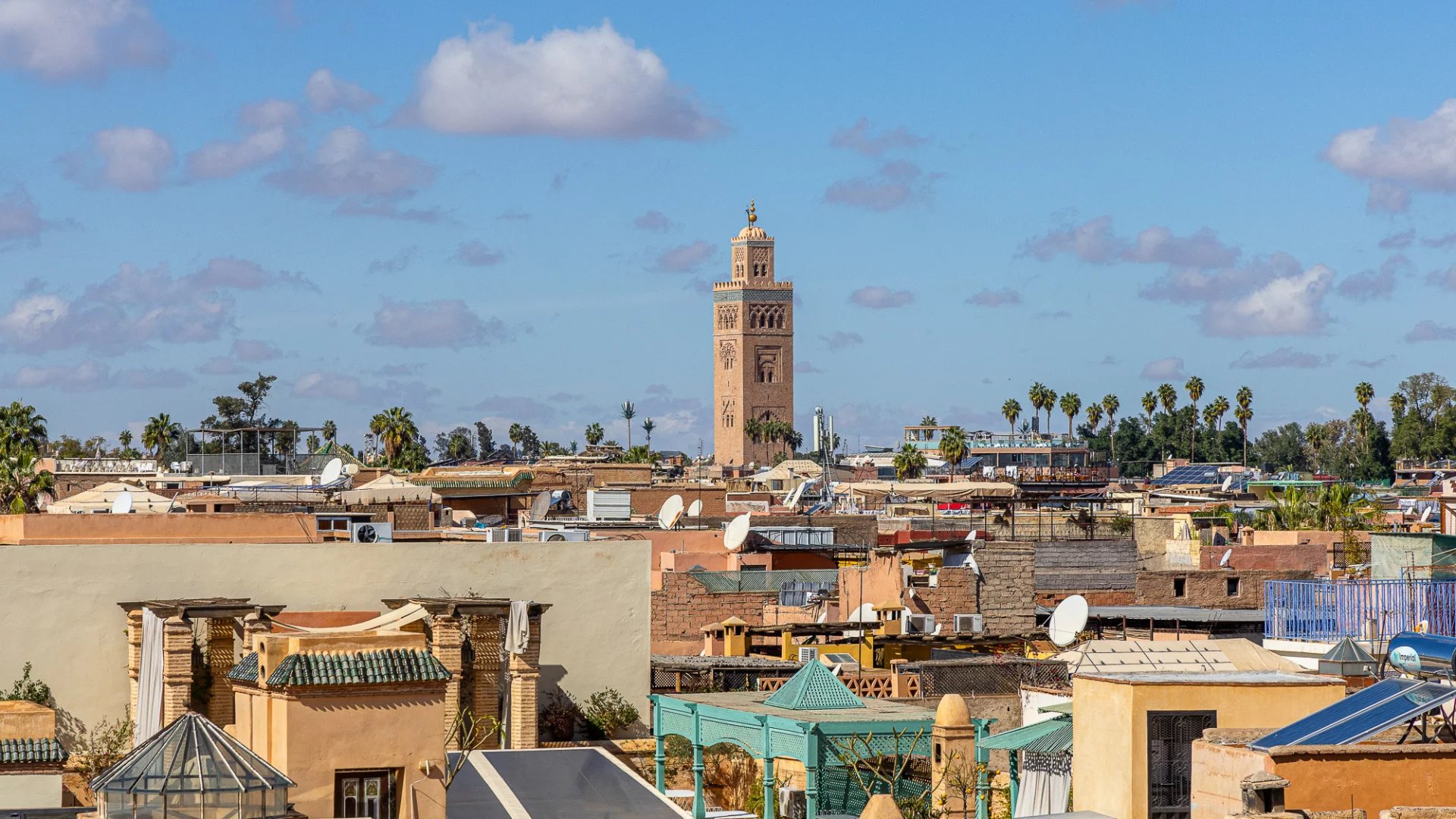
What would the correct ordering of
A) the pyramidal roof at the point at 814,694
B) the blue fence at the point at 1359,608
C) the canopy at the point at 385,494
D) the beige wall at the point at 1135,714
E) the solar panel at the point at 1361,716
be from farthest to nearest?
the canopy at the point at 385,494 < the blue fence at the point at 1359,608 < the pyramidal roof at the point at 814,694 < the beige wall at the point at 1135,714 < the solar panel at the point at 1361,716

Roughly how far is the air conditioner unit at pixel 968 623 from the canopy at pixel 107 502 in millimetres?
13839

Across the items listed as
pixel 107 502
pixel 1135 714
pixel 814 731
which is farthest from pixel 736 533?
pixel 1135 714

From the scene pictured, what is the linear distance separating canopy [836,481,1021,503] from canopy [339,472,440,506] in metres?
22.8

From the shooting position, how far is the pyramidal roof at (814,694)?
69.3ft

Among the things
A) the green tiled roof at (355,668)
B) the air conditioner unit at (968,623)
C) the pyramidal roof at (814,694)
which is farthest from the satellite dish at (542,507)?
the green tiled roof at (355,668)

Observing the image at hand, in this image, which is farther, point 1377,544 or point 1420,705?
point 1377,544

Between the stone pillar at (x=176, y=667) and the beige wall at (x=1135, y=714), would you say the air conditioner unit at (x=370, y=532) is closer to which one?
the stone pillar at (x=176, y=667)

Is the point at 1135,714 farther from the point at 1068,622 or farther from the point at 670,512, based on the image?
the point at 670,512

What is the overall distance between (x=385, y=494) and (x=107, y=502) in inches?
341

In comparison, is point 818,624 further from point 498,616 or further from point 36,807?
point 36,807

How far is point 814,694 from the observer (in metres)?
21.3

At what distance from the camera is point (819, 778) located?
2003 cm

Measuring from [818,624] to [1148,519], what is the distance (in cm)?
2592

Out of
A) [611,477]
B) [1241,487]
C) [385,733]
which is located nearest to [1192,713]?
[385,733]
